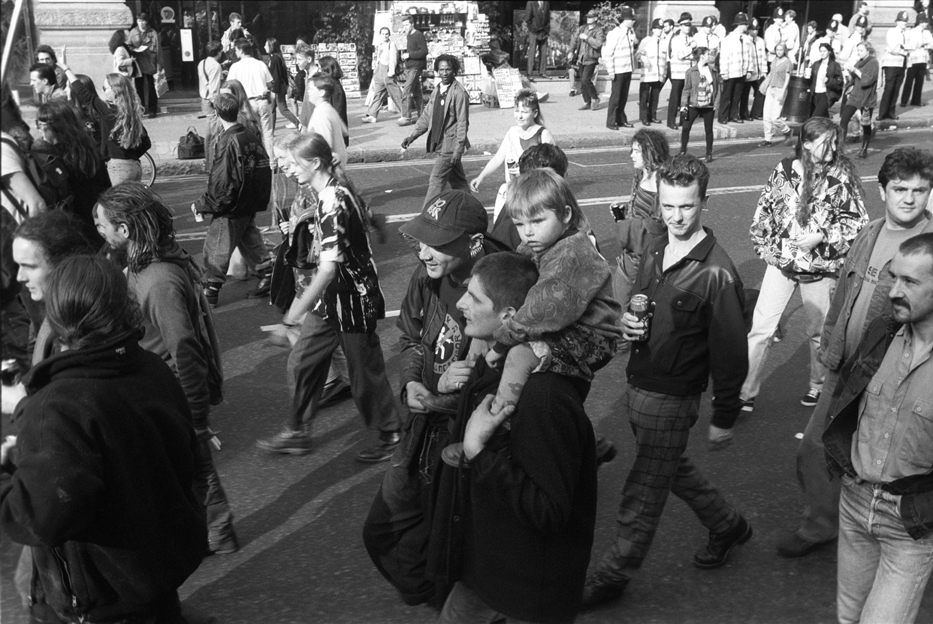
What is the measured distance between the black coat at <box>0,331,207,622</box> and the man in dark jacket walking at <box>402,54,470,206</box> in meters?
7.08

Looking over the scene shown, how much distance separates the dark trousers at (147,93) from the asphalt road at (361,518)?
1143cm

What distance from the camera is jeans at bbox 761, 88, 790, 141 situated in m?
16.9

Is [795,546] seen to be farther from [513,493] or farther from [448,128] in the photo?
[448,128]

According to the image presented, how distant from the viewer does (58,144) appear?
5801 millimetres

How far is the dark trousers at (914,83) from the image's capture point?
68.4 feet

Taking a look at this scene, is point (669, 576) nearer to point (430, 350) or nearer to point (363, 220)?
point (430, 350)

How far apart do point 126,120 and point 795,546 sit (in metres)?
6.41

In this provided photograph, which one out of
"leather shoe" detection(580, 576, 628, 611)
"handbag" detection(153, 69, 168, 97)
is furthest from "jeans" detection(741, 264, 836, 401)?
"handbag" detection(153, 69, 168, 97)

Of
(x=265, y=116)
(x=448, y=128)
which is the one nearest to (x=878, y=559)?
(x=448, y=128)

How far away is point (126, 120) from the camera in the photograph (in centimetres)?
834

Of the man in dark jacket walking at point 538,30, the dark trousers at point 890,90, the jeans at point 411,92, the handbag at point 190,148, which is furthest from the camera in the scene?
the man in dark jacket walking at point 538,30

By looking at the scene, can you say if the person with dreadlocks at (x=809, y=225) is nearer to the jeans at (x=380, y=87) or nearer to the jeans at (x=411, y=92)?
the jeans at (x=411, y=92)

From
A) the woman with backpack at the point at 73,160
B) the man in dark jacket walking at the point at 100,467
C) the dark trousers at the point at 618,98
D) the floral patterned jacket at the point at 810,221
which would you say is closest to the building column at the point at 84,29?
the dark trousers at the point at 618,98

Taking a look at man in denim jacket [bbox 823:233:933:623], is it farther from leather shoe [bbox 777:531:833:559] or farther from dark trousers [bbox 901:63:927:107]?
dark trousers [bbox 901:63:927:107]
